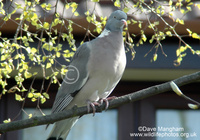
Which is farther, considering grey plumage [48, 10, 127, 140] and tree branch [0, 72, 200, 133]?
grey plumage [48, 10, 127, 140]

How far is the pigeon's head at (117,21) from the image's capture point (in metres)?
3.07

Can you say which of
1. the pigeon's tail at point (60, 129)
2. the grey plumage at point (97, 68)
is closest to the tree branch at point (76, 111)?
the grey plumage at point (97, 68)

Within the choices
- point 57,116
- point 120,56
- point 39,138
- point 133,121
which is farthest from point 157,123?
point 57,116

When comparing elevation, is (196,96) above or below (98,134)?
above

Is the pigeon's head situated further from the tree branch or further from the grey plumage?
the tree branch

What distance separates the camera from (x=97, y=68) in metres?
3.04

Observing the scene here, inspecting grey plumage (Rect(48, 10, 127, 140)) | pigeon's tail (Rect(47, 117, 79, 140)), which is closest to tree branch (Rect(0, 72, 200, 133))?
grey plumage (Rect(48, 10, 127, 140))

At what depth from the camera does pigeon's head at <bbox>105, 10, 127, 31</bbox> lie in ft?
10.1

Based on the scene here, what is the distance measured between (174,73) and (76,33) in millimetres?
1140

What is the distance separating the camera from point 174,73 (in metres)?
4.34

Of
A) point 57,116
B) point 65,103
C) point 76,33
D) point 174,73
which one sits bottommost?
point 57,116

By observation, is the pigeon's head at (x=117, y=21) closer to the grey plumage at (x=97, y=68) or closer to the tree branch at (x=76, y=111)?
the grey plumage at (x=97, y=68)

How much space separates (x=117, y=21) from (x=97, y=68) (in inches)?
15.8

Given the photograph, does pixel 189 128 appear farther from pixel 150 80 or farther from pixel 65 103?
pixel 65 103
